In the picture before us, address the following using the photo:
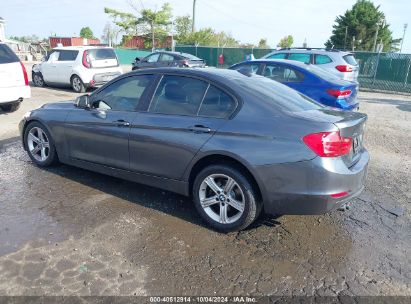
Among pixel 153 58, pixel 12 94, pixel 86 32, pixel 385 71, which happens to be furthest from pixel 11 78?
pixel 86 32

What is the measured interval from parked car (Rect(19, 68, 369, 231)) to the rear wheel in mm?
10955

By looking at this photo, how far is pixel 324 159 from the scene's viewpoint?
2.98m

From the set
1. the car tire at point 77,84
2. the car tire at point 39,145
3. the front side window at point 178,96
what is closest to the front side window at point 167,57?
the car tire at point 77,84

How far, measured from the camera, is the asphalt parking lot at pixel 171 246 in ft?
8.98

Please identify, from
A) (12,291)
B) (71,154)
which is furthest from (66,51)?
(12,291)

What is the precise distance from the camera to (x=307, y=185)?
303 centimetres

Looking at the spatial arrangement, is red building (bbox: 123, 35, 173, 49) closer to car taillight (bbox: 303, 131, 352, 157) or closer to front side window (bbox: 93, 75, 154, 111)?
front side window (bbox: 93, 75, 154, 111)

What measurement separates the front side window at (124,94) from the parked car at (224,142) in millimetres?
14

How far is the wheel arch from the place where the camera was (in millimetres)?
3289

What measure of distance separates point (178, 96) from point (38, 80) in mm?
12471

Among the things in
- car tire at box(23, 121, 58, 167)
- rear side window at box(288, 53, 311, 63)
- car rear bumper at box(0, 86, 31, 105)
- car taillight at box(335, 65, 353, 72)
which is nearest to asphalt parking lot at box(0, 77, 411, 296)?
car tire at box(23, 121, 58, 167)

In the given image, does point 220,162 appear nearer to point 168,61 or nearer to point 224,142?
point 224,142

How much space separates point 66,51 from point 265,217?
11.6 m

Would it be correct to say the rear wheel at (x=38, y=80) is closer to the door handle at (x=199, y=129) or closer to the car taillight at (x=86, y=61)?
the car taillight at (x=86, y=61)
